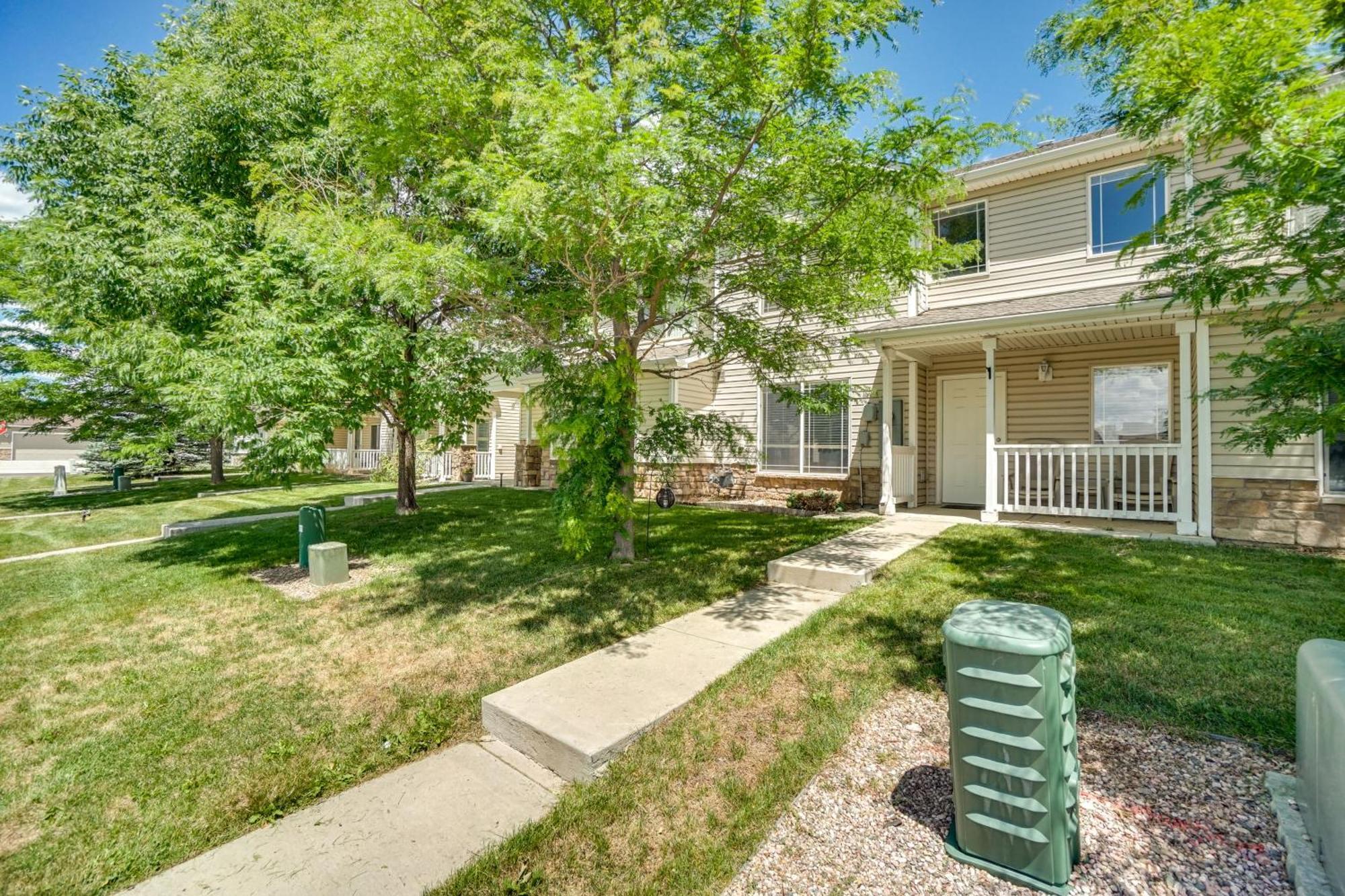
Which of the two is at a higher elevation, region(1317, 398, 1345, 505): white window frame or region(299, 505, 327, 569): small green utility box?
region(1317, 398, 1345, 505): white window frame

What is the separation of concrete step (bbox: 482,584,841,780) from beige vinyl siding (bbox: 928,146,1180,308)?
8625 millimetres

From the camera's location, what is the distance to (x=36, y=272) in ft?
29.5

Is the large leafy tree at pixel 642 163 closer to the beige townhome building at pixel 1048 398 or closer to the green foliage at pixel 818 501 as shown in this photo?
the beige townhome building at pixel 1048 398

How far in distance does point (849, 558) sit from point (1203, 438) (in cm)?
537

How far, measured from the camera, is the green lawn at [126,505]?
34.3ft

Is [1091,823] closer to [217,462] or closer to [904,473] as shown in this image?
[904,473]

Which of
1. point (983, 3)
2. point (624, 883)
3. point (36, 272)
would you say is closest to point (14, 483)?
point (36, 272)

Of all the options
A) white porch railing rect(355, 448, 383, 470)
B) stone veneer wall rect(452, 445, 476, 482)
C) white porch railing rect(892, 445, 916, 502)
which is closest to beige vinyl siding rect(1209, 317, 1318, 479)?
white porch railing rect(892, 445, 916, 502)

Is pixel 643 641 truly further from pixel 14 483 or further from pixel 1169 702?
pixel 14 483

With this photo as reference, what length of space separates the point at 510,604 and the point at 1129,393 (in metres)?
10.5

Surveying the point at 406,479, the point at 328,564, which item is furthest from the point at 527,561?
the point at 406,479

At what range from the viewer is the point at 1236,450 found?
802cm

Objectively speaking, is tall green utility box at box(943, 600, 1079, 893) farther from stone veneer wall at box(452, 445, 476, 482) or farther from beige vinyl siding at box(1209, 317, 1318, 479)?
stone veneer wall at box(452, 445, 476, 482)

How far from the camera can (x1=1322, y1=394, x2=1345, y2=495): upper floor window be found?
7434mm
